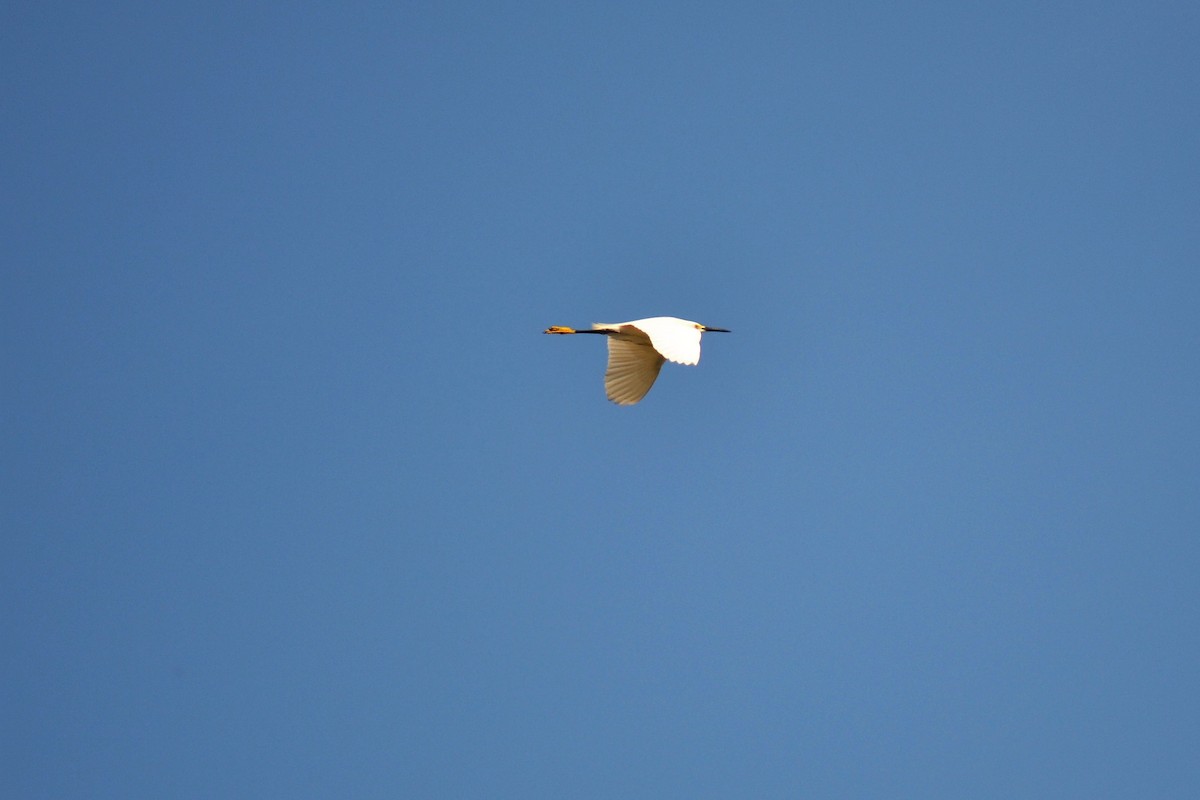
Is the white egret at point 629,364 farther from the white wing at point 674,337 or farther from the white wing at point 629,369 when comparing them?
the white wing at point 674,337

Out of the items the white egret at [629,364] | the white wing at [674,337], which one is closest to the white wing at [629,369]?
the white egret at [629,364]

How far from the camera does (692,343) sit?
1445 centimetres

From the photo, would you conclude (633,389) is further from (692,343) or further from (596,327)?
(692,343)

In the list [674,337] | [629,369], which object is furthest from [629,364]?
[674,337]

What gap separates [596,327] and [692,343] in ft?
7.40

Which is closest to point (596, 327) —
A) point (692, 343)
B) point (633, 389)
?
point (633, 389)

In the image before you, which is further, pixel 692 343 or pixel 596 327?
pixel 596 327

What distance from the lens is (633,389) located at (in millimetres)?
17094

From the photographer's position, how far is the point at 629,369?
17.1 meters

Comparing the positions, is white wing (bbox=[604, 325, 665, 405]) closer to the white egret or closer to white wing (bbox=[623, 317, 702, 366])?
the white egret

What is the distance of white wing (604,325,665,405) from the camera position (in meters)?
17.0

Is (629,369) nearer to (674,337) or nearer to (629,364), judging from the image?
(629,364)

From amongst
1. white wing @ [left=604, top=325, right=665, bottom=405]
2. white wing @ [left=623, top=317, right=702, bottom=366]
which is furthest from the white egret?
white wing @ [left=623, top=317, right=702, bottom=366]

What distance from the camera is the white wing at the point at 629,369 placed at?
1697 cm
